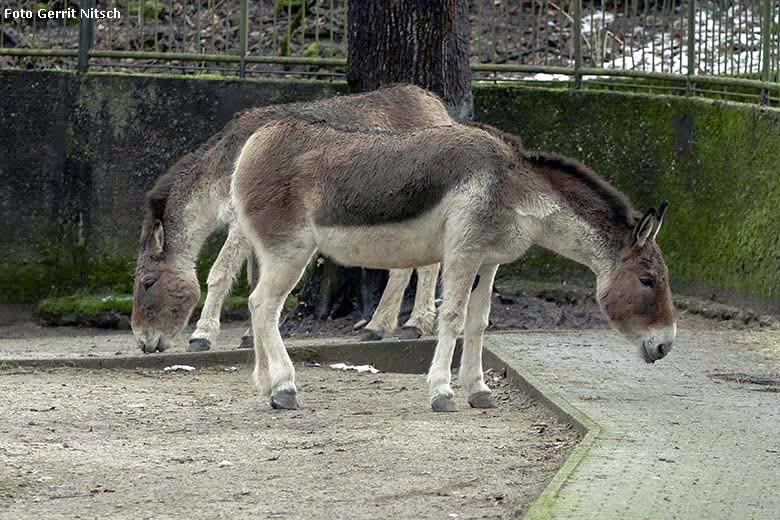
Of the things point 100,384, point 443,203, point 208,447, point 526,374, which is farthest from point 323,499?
point 100,384

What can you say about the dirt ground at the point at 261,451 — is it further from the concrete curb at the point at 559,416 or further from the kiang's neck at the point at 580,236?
the kiang's neck at the point at 580,236

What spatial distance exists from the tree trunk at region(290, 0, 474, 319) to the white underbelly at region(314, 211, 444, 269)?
3.07 meters

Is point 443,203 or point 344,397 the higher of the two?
point 443,203

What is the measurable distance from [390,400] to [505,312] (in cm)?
319

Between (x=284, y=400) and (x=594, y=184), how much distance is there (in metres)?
2.06

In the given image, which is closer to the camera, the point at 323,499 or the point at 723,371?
the point at 323,499

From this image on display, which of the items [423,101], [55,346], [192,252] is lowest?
[55,346]

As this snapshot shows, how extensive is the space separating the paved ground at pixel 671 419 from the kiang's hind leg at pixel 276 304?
4.81ft

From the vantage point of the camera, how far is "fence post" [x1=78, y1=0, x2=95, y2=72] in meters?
13.2

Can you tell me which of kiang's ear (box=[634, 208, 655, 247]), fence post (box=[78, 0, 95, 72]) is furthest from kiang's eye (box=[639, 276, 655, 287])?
fence post (box=[78, 0, 95, 72])

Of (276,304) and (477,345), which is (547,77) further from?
(276,304)

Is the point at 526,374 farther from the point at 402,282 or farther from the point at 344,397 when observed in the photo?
the point at 402,282

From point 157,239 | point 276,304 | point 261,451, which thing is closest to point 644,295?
point 276,304

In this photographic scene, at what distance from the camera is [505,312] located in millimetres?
11734
